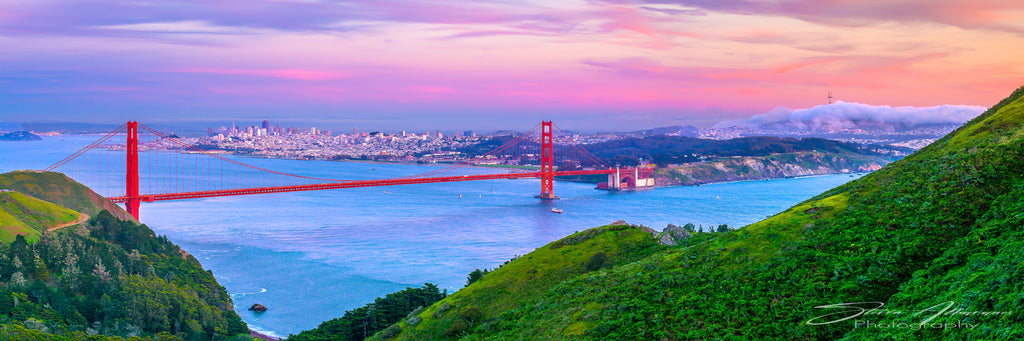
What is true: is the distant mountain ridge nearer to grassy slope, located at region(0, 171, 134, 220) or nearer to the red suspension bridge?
the red suspension bridge

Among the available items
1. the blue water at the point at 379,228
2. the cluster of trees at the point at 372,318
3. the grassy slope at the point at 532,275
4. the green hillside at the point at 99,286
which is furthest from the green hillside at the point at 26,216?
the grassy slope at the point at 532,275

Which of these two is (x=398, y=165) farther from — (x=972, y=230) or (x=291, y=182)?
(x=972, y=230)

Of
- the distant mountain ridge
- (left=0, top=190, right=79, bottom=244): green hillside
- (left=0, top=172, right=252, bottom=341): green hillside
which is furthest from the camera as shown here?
the distant mountain ridge

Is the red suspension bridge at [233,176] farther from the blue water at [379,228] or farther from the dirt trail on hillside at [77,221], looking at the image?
the dirt trail on hillside at [77,221]

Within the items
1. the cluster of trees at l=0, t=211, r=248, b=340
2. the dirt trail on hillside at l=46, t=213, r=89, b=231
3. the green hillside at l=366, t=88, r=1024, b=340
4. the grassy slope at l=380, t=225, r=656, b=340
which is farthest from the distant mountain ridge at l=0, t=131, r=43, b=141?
the green hillside at l=366, t=88, r=1024, b=340

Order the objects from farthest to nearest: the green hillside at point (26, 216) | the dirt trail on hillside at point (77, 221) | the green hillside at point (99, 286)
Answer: the dirt trail on hillside at point (77, 221) → the green hillside at point (26, 216) → the green hillside at point (99, 286)

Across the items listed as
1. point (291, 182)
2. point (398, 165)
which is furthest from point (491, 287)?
point (398, 165)
